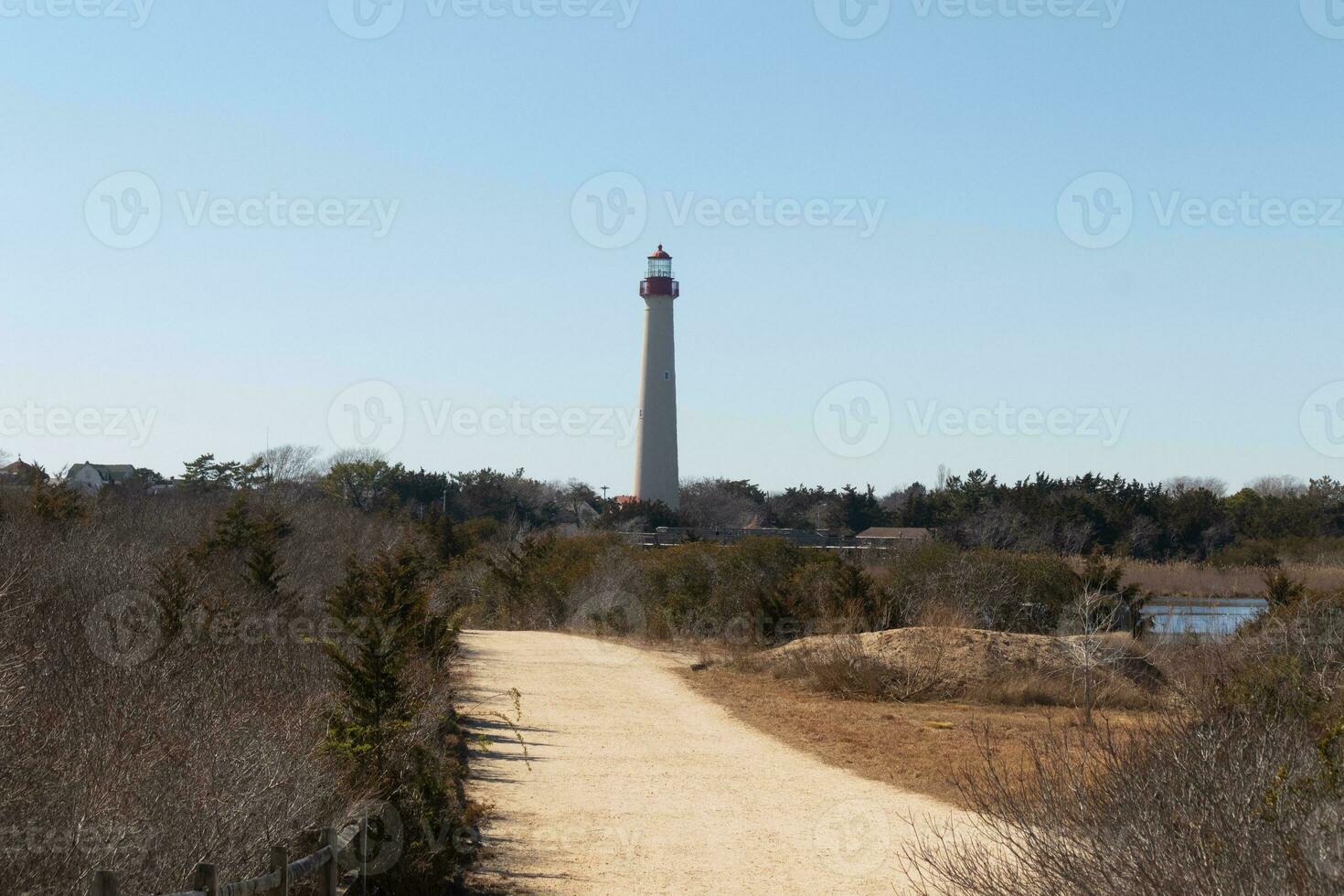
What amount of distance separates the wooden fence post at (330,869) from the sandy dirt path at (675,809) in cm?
272

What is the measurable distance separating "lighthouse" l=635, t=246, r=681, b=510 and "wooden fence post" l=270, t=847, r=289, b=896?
194ft

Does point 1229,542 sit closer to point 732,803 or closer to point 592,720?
point 592,720

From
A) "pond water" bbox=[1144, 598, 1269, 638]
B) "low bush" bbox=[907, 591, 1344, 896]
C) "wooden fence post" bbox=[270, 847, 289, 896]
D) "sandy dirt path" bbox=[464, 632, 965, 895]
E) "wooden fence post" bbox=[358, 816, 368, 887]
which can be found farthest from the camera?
"pond water" bbox=[1144, 598, 1269, 638]

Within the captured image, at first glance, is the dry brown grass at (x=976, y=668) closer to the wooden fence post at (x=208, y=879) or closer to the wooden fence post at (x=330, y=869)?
the wooden fence post at (x=330, y=869)

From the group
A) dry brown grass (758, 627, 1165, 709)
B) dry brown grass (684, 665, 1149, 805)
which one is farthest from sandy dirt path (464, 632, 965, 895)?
dry brown grass (758, 627, 1165, 709)

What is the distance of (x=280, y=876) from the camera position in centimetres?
709

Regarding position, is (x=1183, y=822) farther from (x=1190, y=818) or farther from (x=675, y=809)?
(x=675, y=809)

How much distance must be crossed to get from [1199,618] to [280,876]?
31253 millimetres

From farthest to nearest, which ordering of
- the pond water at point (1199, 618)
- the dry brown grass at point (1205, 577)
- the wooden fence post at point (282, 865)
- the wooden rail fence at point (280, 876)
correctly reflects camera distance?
the dry brown grass at point (1205, 577), the pond water at point (1199, 618), the wooden fence post at point (282, 865), the wooden rail fence at point (280, 876)

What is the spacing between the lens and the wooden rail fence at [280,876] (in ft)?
18.6

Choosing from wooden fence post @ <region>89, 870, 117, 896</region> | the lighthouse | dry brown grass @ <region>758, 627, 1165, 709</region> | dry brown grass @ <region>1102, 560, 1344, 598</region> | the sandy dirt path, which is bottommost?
the sandy dirt path

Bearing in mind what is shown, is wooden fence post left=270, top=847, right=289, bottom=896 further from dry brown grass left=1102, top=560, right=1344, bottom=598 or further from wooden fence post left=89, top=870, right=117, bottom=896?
dry brown grass left=1102, top=560, right=1344, bottom=598

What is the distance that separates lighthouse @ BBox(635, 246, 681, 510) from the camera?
65812 mm

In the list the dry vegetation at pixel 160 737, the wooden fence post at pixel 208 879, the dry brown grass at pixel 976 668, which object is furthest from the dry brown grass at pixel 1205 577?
the wooden fence post at pixel 208 879
